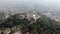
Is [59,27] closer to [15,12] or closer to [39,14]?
[39,14]

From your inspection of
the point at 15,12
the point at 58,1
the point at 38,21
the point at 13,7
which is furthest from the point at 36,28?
the point at 58,1

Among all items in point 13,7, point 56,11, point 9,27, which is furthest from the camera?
point 13,7

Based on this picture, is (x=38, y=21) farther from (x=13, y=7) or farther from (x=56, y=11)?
(x=13, y=7)

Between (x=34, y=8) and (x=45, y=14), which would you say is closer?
(x=45, y=14)

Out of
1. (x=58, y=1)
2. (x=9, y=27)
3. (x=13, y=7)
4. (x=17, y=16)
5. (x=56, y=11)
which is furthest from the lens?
(x=58, y=1)

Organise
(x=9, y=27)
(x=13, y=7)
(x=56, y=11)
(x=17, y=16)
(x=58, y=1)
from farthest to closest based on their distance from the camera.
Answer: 1. (x=58, y=1)
2. (x=13, y=7)
3. (x=56, y=11)
4. (x=17, y=16)
5. (x=9, y=27)

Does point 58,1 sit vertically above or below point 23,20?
above

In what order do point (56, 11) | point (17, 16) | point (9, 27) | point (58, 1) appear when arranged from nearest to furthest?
point (9, 27) < point (17, 16) < point (56, 11) < point (58, 1)

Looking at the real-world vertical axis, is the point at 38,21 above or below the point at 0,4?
below

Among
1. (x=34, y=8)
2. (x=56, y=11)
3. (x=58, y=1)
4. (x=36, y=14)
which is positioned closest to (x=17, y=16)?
(x=36, y=14)
